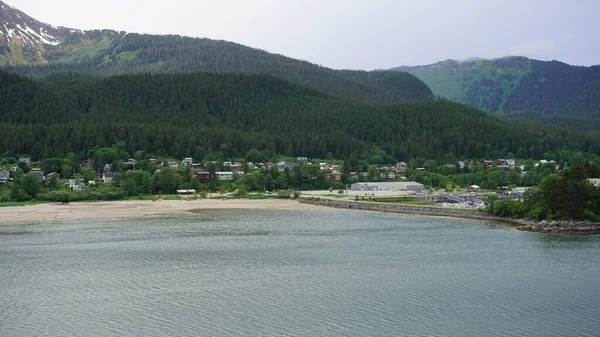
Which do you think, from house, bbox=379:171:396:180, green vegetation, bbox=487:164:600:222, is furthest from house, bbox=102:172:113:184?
green vegetation, bbox=487:164:600:222

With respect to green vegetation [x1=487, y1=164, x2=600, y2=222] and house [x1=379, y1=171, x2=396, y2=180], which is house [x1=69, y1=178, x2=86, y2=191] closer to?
house [x1=379, y1=171, x2=396, y2=180]

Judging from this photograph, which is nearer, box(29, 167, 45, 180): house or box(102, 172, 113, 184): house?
box(29, 167, 45, 180): house

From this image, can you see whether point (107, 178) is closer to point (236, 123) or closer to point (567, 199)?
point (236, 123)

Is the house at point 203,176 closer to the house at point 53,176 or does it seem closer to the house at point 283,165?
the house at point 283,165

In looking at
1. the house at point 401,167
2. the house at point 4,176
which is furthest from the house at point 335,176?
the house at point 4,176

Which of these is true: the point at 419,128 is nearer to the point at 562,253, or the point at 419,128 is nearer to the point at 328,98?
the point at 328,98

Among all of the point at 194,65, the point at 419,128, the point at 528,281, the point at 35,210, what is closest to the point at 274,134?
the point at 419,128

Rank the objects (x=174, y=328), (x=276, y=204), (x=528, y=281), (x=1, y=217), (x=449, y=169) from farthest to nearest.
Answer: (x=449, y=169) < (x=276, y=204) < (x=1, y=217) < (x=528, y=281) < (x=174, y=328)
